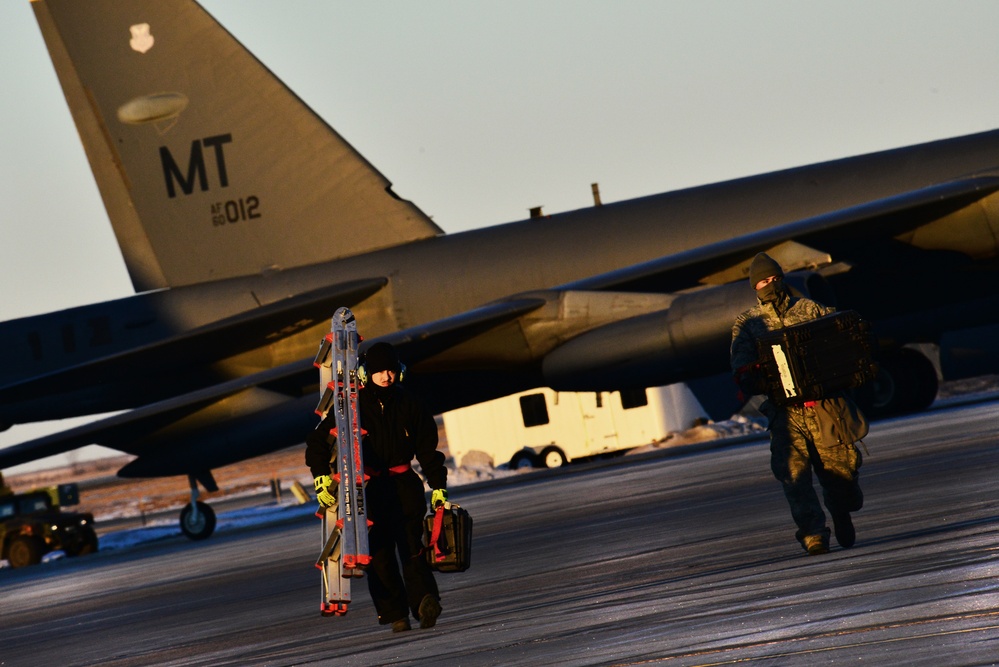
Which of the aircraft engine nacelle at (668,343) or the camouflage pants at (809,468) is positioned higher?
the aircraft engine nacelle at (668,343)

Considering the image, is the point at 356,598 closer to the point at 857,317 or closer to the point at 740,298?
the point at 857,317

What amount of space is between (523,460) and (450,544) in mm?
26589

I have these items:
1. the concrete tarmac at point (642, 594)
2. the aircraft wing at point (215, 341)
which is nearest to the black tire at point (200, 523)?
the aircraft wing at point (215, 341)

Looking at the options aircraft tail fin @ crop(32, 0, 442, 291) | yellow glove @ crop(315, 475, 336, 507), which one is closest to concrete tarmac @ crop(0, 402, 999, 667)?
yellow glove @ crop(315, 475, 336, 507)

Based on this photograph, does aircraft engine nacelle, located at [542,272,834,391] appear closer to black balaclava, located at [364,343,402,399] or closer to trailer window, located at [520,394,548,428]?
black balaclava, located at [364,343,402,399]

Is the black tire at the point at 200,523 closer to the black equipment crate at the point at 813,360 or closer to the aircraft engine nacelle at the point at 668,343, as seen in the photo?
the aircraft engine nacelle at the point at 668,343

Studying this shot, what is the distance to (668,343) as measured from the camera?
52.0 feet

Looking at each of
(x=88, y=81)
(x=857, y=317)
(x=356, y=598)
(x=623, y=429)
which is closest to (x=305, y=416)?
(x=356, y=598)

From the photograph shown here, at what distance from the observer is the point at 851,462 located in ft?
26.2

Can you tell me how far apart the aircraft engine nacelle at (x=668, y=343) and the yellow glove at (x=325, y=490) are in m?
8.67

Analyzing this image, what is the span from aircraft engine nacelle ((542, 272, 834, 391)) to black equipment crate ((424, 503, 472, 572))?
8.47 meters

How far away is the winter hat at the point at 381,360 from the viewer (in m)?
7.49

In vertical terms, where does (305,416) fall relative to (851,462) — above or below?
above

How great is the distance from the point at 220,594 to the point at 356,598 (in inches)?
86.6
